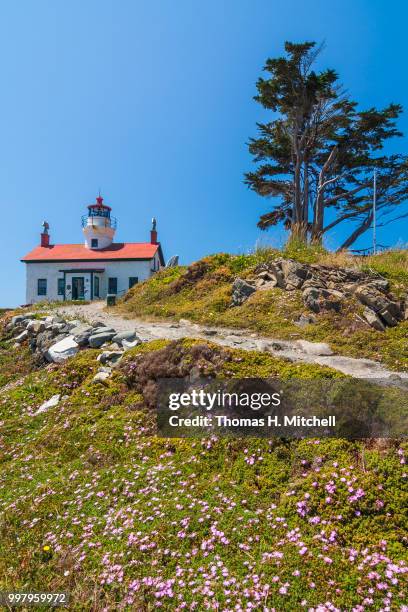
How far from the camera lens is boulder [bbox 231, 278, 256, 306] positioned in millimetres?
12369

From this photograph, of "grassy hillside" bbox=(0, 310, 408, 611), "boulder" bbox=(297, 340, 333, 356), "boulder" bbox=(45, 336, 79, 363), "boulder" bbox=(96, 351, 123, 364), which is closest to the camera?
"grassy hillside" bbox=(0, 310, 408, 611)

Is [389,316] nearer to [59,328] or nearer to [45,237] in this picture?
[59,328]

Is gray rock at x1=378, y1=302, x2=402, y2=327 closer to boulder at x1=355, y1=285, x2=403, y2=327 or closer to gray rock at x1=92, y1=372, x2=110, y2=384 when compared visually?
boulder at x1=355, y1=285, x2=403, y2=327

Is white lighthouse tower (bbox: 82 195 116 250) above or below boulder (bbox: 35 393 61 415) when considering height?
above

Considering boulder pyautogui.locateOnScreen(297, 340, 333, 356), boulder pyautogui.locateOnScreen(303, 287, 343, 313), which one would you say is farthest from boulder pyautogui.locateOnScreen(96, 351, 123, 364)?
boulder pyautogui.locateOnScreen(303, 287, 343, 313)

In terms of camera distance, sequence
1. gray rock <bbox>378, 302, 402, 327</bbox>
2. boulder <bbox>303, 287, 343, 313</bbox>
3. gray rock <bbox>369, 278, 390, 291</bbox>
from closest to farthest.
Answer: gray rock <bbox>378, 302, 402, 327</bbox> → boulder <bbox>303, 287, 343, 313</bbox> → gray rock <bbox>369, 278, 390, 291</bbox>

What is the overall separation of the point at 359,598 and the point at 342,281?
952cm

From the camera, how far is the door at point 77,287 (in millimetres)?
37609

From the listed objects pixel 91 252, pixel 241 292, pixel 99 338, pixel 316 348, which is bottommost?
pixel 316 348

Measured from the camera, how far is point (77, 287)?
3788cm

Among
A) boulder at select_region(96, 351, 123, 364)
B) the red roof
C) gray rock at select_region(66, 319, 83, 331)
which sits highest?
the red roof

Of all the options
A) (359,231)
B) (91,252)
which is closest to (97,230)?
(91,252)

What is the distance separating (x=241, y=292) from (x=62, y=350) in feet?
19.2

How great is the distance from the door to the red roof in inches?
87.5
